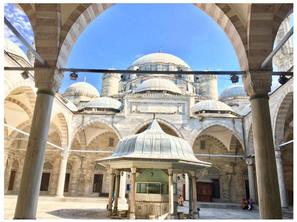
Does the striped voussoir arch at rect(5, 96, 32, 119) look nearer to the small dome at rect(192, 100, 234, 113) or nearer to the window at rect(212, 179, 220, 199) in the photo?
the small dome at rect(192, 100, 234, 113)

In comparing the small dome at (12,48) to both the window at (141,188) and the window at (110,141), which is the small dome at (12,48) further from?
the window at (141,188)

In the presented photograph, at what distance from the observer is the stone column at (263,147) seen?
11.6 ft

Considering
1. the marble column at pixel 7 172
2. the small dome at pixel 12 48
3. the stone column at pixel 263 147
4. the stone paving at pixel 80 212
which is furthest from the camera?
the marble column at pixel 7 172

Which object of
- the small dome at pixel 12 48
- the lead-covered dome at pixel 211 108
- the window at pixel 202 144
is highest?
the small dome at pixel 12 48

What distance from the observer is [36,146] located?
3840 millimetres

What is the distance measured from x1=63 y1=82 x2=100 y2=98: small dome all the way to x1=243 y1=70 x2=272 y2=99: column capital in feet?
72.7

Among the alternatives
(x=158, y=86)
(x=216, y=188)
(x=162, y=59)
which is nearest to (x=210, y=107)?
Result: (x=158, y=86)

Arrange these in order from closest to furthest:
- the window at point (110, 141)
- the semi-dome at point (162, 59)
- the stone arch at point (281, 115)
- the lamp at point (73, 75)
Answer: the lamp at point (73, 75) < the stone arch at point (281, 115) < the window at point (110, 141) < the semi-dome at point (162, 59)

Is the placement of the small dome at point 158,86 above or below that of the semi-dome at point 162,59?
below

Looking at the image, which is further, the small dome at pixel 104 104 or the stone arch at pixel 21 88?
the small dome at pixel 104 104

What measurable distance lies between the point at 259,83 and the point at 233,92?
2196 centimetres

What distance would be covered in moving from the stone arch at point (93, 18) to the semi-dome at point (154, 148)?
3.45 meters

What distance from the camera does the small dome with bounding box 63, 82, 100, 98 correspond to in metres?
24.9

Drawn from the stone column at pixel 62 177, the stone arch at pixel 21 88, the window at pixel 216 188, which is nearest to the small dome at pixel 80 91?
the stone column at pixel 62 177
